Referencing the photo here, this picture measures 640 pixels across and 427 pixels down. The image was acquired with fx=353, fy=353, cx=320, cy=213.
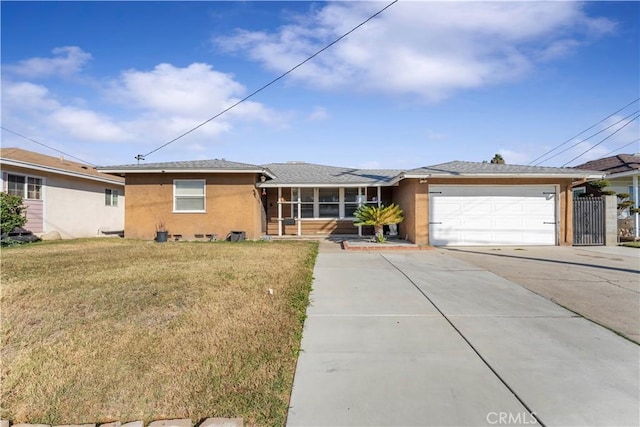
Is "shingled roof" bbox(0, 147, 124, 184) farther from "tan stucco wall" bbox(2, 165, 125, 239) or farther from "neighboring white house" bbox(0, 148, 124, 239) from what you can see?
"tan stucco wall" bbox(2, 165, 125, 239)

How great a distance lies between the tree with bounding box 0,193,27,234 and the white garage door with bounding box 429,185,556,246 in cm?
1477

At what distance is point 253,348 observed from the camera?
3705 mm

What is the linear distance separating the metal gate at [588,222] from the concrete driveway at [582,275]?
0.64 m

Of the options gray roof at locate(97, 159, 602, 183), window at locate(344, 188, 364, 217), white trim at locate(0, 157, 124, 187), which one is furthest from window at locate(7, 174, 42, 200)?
window at locate(344, 188, 364, 217)

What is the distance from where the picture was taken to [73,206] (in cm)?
1672

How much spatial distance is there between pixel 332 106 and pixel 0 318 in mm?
13406

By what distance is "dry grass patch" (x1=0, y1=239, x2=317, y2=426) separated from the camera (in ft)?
8.99

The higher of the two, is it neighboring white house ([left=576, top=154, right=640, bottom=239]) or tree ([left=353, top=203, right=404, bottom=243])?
neighboring white house ([left=576, top=154, right=640, bottom=239])

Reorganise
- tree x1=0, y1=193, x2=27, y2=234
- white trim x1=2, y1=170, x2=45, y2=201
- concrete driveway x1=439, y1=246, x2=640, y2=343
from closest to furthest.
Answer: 1. concrete driveway x1=439, y1=246, x2=640, y2=343
2. tree x1=0, y1=193, x2=27, y2=234
3. white trim x1=2, y1=170, x2=45, y2=201

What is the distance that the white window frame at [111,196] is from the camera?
19250 mm

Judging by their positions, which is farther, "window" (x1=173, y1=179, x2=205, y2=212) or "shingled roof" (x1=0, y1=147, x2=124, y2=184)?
"window" (x1=173, y1=179, x2=205, y2=212)

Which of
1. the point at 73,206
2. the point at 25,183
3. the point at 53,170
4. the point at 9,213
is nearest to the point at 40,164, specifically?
the point at 53,170

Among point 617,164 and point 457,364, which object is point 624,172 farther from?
point 457,364

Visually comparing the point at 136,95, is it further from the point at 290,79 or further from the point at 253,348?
the point at 253,348
